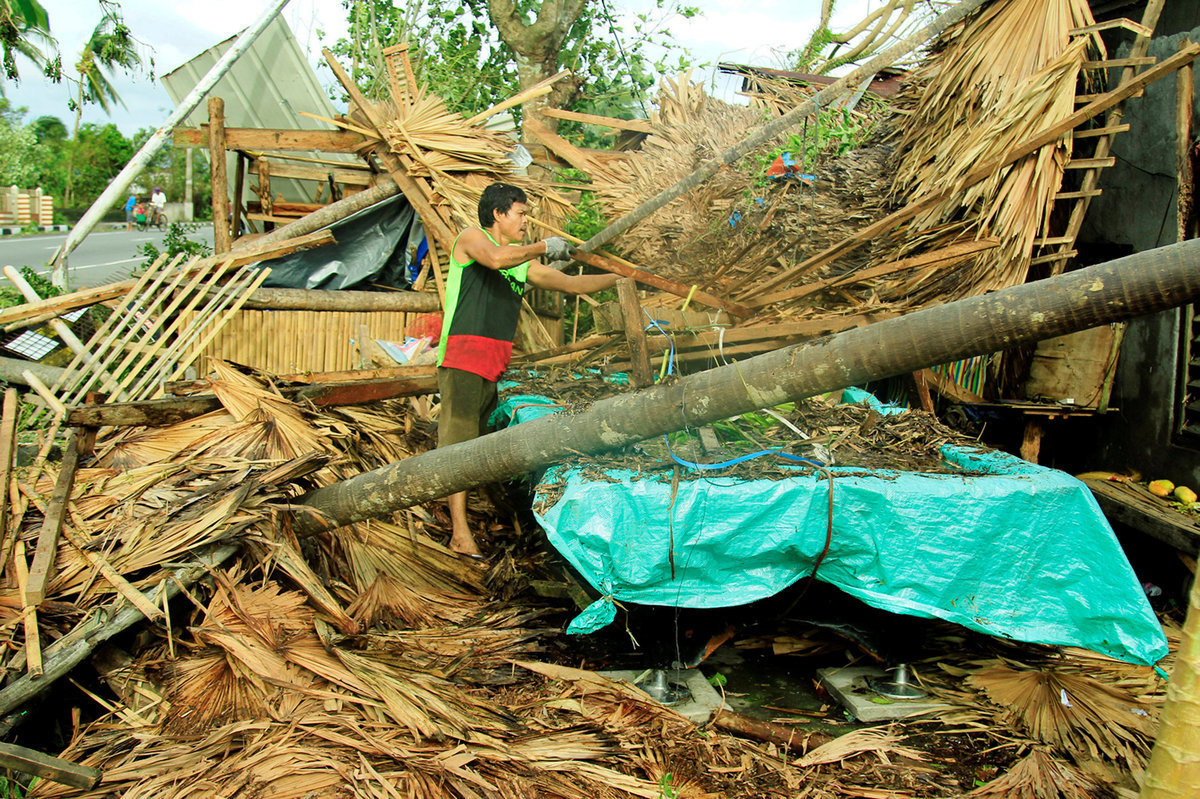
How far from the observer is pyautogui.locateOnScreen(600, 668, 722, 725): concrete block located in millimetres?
2939

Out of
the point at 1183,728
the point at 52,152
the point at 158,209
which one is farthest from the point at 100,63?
the point at 1183,728

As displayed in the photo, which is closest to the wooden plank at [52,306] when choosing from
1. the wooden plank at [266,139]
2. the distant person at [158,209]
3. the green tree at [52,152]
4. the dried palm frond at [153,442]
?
the dried palm frond at [153,442]

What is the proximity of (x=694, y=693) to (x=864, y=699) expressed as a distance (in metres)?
0.69

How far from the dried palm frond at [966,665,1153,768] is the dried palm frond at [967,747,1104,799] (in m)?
0.20

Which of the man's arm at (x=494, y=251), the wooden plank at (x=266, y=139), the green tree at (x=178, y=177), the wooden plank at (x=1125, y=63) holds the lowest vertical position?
the man's arm at (x=494, y=251)

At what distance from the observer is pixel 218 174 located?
548 centimetres

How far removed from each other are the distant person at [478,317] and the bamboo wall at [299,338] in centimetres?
183

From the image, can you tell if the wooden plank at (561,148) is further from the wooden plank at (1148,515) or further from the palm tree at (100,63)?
the palm tree at (100,63)

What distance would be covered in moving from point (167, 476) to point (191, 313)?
1.82m

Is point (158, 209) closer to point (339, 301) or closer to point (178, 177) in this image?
point (178, 177)

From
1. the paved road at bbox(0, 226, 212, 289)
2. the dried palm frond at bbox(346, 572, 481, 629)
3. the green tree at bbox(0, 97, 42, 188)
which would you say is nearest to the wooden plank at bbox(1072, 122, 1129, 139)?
the dried palm frond at bbox(346, 572, 481, 629)

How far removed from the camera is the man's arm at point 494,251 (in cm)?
365

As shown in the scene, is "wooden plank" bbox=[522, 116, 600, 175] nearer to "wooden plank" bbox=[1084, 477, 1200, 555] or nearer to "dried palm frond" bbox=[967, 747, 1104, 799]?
"wooden plank" bbox=[1084, 477, 1200, 555]

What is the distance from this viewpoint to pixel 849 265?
5430 mm
